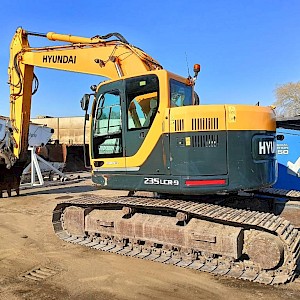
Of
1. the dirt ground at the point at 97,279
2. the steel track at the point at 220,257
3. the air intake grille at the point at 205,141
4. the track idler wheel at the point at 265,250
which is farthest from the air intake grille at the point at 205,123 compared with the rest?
the dirt ground at the point at 97,279

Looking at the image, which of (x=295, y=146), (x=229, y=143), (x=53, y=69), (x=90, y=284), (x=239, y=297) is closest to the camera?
(x=239, y=297)

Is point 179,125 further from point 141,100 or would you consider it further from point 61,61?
point 61,61

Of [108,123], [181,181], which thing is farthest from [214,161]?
[108,123]

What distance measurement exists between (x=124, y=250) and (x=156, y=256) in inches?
23.9

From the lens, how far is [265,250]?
15.0ft

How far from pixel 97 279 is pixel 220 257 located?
5.49 feet

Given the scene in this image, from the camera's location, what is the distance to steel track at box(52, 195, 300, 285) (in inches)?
176

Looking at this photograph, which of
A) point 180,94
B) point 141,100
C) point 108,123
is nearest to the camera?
point 141,100

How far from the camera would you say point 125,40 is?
747 centimetres

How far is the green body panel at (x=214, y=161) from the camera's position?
17.3 ft

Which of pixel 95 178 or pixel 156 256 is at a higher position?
pixel 95 178

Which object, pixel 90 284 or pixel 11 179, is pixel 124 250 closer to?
pixel 90 284

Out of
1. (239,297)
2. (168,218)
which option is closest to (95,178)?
(168,218)

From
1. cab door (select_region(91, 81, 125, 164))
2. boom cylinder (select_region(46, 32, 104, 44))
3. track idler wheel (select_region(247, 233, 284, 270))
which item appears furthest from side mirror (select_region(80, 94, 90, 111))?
track idler wheel (select_region(247, 233, 284, 270))
